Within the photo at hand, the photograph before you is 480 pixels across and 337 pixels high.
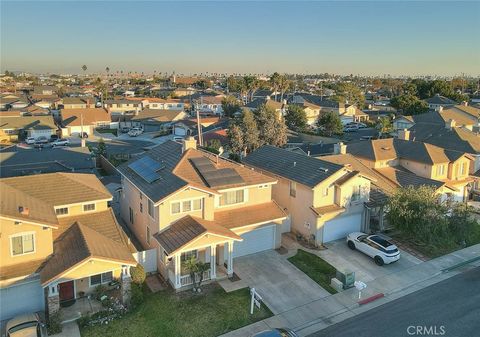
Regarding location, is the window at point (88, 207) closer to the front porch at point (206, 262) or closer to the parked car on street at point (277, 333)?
the front porch at point (206, 262)

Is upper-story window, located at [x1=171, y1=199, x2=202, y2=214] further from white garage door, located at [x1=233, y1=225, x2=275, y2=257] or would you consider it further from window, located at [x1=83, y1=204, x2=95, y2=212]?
window, located at [x1=83, y1=204, x2=95, y2=212]

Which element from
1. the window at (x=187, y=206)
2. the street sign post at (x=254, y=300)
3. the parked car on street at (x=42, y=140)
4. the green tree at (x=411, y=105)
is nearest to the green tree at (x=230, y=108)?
the parked car on street at (x=42, y=140)

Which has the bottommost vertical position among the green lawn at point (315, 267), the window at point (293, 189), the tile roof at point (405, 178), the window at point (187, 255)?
the green lawn at point (315, 267)

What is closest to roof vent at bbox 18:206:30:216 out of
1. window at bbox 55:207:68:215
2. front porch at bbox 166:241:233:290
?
window at bbox 55:207:68:215

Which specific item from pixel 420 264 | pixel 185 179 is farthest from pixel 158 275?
pixel 420 264

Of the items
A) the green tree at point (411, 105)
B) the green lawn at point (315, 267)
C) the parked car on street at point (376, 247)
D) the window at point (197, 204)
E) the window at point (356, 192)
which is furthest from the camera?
the green tree at point (411, 105)

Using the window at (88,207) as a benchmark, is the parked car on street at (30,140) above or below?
below

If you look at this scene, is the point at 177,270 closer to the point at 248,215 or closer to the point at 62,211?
the point at 248,215
